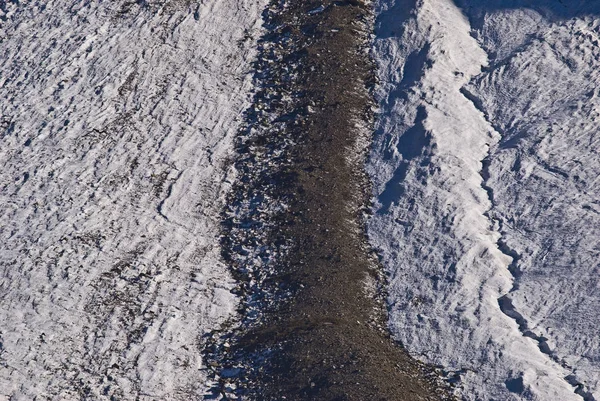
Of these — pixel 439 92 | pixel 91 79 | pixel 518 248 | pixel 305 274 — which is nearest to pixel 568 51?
pixel 439 92

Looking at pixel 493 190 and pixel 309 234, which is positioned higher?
pixel 493 190

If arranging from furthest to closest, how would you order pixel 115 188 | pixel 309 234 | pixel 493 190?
pixel 115 188 < pixel 493 190 < pixel 309 234

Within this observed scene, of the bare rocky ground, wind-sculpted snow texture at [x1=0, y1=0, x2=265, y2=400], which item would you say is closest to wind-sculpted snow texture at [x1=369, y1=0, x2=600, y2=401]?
the bare rocky ground

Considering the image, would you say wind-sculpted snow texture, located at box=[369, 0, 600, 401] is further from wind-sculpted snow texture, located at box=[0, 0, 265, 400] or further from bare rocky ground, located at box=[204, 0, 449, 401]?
wind-sculpted snow texture, located at box=[0, 0, 265, 400]

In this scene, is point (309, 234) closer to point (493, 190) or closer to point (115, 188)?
point (493, 190)

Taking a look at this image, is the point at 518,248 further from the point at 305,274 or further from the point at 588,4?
the point at 588,4

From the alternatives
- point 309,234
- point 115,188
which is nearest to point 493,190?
point 309,234
